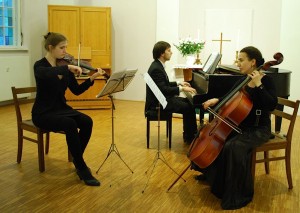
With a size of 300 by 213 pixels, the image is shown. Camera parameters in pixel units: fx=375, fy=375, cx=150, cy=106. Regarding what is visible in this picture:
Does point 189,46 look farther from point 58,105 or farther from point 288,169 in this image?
point 288,169

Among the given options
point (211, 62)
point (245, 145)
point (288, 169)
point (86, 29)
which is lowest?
point (288, 169)

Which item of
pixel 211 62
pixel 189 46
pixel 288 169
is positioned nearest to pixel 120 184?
pixel 288 169

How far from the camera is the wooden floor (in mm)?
2768

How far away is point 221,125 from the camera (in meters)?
2.78

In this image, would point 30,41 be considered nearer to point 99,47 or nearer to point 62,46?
point 99,47

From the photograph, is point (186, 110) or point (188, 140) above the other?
point (186, 110)

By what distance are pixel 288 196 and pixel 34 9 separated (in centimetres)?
590

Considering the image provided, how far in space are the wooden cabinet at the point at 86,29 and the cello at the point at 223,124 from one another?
4080 mm

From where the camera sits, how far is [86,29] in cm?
692

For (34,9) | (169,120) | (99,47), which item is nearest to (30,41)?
(34,9)

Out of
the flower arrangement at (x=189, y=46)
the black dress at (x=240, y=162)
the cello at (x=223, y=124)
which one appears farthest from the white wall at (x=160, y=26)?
the cello at (x=223, y=124)

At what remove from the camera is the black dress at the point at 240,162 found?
2732mm

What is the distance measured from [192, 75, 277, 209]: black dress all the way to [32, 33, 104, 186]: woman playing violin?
3.36 feet

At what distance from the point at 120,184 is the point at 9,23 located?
5006 millimetres
